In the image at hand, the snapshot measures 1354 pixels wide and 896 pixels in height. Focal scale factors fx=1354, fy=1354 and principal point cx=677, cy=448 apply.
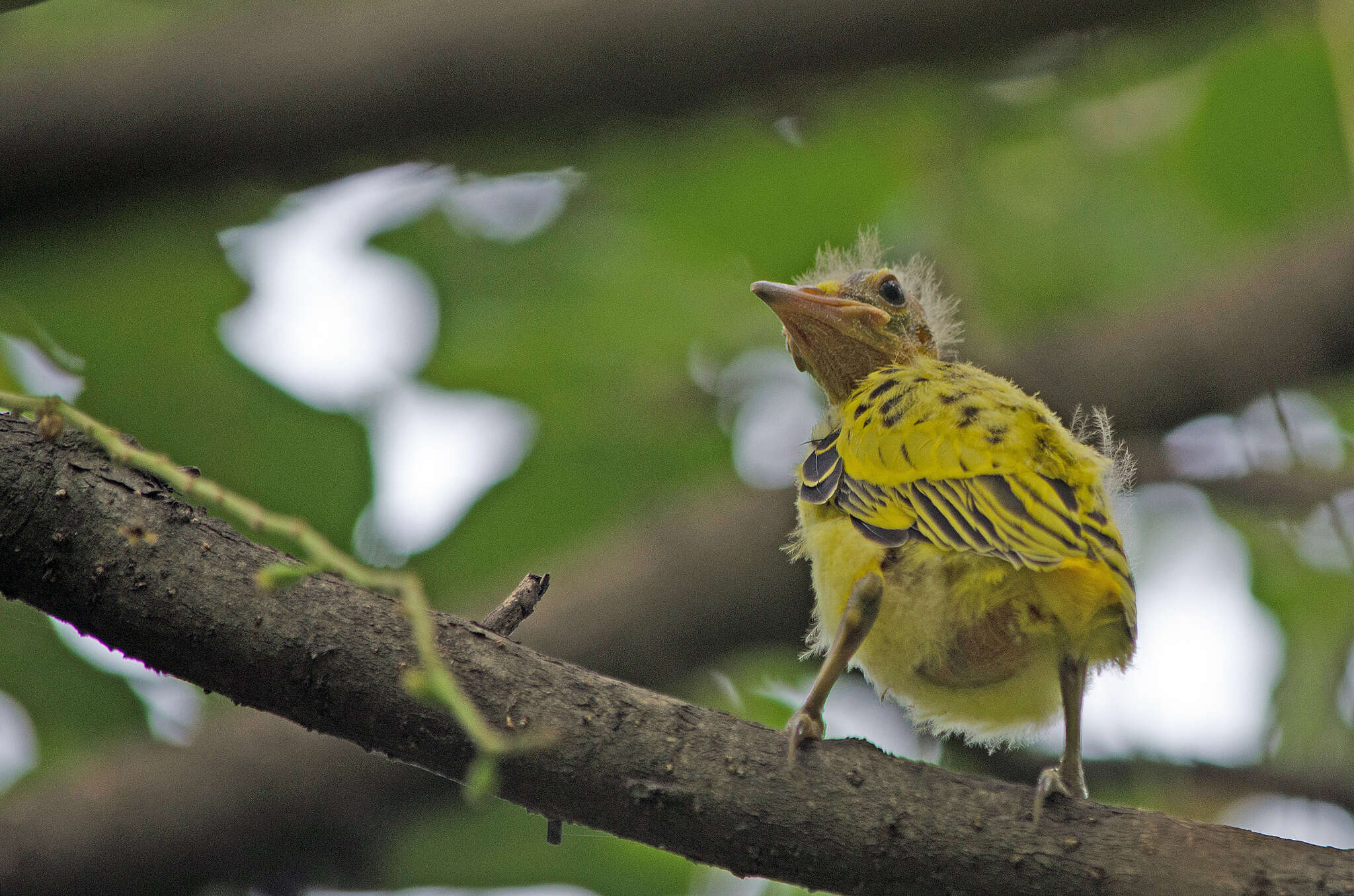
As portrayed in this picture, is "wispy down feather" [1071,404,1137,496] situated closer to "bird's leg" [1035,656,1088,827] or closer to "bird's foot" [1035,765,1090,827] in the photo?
"bird's leg" [1035,656,1088,827]

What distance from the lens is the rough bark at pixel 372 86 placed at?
286cm

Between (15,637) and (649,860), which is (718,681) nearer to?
(649,860)

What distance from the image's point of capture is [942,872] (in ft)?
7.13

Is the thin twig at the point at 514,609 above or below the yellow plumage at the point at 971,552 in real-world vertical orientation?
below

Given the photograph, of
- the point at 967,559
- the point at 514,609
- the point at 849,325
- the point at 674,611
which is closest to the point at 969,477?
the point at 967,559

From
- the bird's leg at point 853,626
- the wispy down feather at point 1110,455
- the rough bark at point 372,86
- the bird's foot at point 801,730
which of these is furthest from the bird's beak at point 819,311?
the bird's foot at point 801,730

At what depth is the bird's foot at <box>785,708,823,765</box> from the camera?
2.22 meters

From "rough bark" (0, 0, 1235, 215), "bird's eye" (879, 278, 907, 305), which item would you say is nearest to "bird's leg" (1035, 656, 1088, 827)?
"rough bark" (0, 0, 1235, 215)

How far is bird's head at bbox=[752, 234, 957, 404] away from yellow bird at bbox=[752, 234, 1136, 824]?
1.07 ft

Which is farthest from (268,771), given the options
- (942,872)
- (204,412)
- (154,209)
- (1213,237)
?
(1213,237)

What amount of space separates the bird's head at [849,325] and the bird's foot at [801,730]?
1381mm

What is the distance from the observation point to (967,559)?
2576 millimetres

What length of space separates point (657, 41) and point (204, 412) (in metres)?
2.13

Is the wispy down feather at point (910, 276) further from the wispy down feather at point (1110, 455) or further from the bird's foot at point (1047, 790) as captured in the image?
the bird's foot at point (1047, 790)
